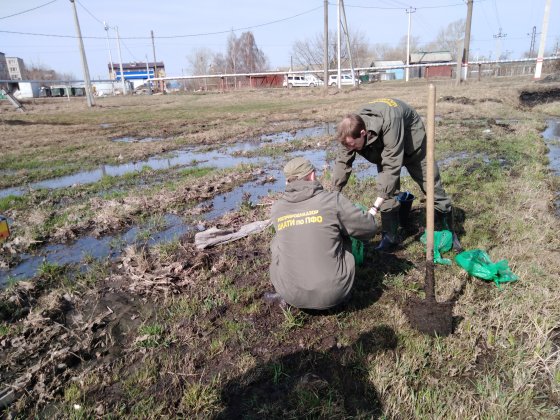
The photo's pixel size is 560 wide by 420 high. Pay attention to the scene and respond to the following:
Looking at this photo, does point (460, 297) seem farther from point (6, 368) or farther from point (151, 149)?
point (151, 149)

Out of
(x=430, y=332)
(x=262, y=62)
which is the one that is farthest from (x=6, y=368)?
(x=262, y=62)

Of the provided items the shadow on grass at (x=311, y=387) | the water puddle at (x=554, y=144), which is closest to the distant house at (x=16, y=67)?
the water puddle at (x=554, y=144)

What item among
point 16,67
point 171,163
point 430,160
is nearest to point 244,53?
point 16,67

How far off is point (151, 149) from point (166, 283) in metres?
9.50

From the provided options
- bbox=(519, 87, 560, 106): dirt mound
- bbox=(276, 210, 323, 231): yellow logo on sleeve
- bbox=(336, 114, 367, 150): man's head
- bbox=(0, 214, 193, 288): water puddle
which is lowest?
bbox=(0, 214, 193, 288): water puddle

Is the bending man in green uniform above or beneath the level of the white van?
beneath

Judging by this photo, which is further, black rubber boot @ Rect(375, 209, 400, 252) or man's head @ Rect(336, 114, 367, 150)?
black rubber boot @ Rect(375, 209, 400, 252)

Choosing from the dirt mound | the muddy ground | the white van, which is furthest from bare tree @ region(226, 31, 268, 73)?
the muddy ground

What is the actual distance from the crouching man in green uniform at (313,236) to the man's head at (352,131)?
2.91 feet

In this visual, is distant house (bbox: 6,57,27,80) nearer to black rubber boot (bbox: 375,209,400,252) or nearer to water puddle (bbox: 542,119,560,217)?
water puddle (bbox: 542,119,560,217)

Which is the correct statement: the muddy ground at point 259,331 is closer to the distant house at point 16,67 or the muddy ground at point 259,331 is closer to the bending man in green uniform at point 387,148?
the bending man in green uniform at point 387,148

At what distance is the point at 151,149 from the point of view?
12.6m

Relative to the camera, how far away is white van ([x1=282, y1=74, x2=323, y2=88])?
54.7 metres

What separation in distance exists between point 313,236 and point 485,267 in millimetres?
1957
